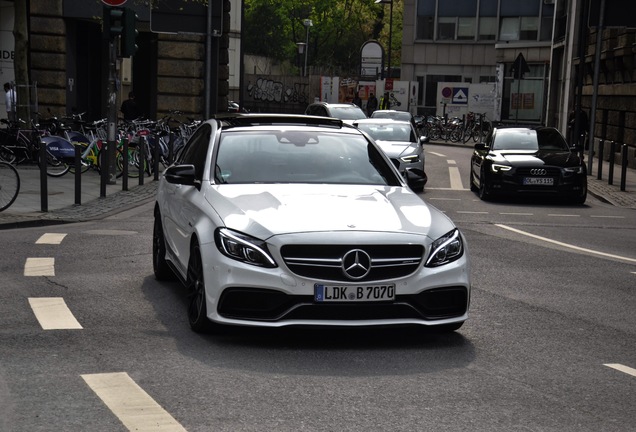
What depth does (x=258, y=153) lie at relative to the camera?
874 cm

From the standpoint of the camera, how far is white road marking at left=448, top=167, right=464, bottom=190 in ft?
84.3

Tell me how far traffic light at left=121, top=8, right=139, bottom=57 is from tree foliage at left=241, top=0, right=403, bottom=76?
7273 centimetres

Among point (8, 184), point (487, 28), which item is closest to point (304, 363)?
point (8, 184)

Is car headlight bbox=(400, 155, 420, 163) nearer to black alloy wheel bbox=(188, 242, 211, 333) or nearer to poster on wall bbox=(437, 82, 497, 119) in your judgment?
black alloy wheel bbox=(188, 242, 211, 333)

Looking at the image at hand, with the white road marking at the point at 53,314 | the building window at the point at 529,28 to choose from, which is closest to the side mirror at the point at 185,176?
the white road marking at the point at 53,314

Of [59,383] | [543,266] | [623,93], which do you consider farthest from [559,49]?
[59,383]

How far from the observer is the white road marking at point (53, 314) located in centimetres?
784

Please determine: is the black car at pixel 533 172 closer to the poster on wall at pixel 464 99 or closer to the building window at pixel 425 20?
the poster on wall at pixel 464 99

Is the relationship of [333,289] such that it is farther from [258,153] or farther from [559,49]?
[559,49]

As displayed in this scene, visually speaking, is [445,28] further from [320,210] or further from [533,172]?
[320,210]

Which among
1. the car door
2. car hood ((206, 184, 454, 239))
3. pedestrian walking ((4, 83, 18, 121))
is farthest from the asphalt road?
pedestrian walking ((4, 83, 18, 121))

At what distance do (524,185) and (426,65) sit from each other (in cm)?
5017

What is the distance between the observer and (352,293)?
23.3 ft

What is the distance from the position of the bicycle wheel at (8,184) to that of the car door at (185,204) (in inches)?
236
